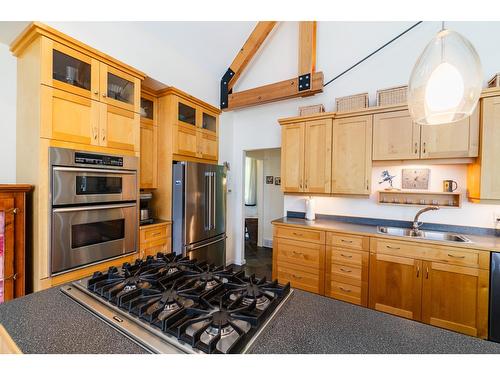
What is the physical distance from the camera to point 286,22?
336 centimetres

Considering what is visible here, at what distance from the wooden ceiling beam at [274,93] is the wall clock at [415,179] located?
4.87 ft

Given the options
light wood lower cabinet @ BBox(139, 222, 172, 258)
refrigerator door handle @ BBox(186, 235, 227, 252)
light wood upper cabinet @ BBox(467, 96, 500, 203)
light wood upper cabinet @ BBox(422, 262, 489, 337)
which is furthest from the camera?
refrigerator door handle @ BBox(186, 235, 227, 252)

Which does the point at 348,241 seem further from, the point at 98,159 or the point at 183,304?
the point at 98,159

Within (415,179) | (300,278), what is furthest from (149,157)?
(415,179)

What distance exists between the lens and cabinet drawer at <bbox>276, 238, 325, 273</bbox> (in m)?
2.60

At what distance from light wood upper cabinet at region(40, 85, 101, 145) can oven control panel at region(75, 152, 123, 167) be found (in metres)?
0.12

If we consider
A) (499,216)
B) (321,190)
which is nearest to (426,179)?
(499,216)

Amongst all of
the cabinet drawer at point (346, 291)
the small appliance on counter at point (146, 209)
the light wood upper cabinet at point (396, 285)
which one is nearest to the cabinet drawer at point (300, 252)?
the cabinet drawer at point (346, 291)

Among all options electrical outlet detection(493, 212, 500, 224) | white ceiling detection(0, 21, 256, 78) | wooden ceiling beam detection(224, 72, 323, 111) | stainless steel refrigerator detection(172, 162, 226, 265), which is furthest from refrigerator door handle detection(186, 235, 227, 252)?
electrical outlet detection(493, 212, 500, 224)

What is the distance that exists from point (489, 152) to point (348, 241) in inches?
57.8

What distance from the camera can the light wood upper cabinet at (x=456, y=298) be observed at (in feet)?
6.14

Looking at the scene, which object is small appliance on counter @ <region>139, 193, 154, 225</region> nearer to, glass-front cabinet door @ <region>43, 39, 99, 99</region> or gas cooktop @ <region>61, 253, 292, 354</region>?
glass-front cabinet door @ <region>43, 39, 99, 99</region>

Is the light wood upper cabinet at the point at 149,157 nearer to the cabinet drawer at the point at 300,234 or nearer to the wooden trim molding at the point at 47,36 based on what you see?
the wooden trim molding at the point at 47,36
